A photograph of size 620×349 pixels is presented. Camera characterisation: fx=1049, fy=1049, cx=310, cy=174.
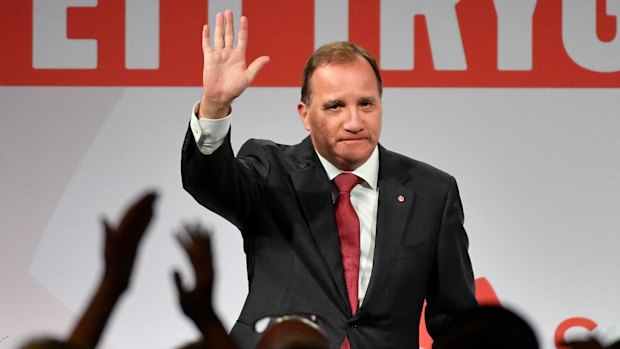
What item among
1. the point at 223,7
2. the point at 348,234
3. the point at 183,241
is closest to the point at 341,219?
the point at 348,234

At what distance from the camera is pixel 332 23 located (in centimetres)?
416

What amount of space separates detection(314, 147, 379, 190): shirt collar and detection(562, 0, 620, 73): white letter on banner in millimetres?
1795

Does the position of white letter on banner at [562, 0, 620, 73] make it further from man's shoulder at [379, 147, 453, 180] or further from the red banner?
man's shoulder at [379, 147, 453, 180]

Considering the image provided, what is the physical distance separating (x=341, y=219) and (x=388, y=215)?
11cm

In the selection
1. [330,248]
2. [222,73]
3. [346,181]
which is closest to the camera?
[222,73]

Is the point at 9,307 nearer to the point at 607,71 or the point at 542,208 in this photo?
the point at 542,208

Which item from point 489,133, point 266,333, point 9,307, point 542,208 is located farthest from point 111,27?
point 266,333

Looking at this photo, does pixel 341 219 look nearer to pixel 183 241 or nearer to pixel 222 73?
pixel 222 73

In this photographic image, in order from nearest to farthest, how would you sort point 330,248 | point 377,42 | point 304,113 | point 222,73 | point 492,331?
point 492,331 → point 222,73 → point 330,248 → point 304,113 → point 377,42

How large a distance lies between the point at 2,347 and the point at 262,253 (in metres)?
2.20

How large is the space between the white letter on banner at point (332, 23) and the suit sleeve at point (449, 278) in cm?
168

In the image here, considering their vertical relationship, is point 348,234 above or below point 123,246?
below

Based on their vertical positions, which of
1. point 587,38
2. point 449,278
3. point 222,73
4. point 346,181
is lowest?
point 449,278

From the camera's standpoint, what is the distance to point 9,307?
4.22 meters
